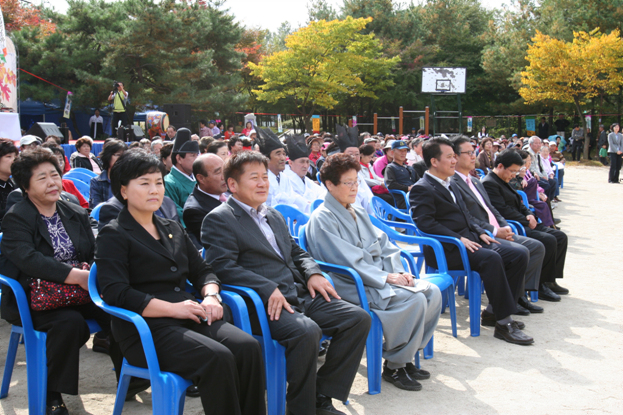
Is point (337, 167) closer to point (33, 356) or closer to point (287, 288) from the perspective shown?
point (287, 288)

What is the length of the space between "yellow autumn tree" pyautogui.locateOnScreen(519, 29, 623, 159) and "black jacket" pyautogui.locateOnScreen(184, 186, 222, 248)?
69.6 feet

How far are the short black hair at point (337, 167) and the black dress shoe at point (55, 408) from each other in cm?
191

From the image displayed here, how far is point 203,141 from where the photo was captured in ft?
20.9

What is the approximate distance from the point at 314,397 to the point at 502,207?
327cm

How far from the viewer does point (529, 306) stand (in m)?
4.40

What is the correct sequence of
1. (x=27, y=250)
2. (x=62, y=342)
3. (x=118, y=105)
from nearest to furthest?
(x=62, y=342)
(x=27, y=250)
(x=118, y=105)

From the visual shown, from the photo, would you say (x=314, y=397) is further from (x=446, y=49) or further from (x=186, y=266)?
(x=446, y=49)

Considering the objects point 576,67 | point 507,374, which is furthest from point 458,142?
point 576,67

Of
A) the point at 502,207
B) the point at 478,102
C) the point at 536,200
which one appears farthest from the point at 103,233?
the point at 478,102

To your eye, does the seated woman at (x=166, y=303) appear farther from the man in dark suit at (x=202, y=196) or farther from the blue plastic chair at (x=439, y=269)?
the blue plastic chair at (x=439, y=269)

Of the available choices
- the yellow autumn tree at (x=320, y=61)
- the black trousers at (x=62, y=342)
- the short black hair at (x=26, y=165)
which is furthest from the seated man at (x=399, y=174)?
the yellow autumn tree at (x=320, y=61)

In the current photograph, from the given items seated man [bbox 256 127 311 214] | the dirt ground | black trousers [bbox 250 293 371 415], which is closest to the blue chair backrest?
the dirt ground

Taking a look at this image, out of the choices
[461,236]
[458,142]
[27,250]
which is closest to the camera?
[27,250]

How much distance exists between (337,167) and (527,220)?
2.67 metres
